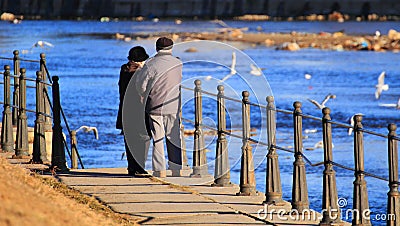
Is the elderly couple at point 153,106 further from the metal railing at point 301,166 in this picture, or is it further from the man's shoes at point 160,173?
the metal railing at point 301,166

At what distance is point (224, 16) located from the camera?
166 metres

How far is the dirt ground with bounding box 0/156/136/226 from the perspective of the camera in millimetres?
7566

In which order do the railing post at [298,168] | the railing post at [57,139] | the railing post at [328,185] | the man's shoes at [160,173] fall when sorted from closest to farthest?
the railing post at [328,185] < the railing post at [298,168] < the man's shoes at [160,173] < the railing post at [57,139]

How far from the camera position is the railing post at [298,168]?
35.2 ft

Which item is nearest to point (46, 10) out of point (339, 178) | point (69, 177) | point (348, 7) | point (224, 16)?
point (224, 16)

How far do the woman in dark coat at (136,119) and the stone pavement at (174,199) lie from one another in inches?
7.7

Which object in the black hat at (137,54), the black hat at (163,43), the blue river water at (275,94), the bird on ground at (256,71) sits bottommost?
the blue river water at (275,94)

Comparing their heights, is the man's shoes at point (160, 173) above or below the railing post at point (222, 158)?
below

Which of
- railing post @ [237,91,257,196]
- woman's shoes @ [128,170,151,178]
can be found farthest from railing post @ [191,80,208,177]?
railing post @ [237,91,257,196]

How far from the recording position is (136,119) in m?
12.9

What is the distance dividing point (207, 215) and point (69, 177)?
8.97 ft

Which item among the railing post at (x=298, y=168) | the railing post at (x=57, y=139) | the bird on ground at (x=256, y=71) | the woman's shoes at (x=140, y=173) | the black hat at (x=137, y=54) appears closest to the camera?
the railing post at (x=298, y=168)

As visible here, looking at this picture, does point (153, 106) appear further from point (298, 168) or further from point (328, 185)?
point (328, 185)

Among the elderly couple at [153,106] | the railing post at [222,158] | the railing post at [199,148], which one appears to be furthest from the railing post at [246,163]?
the railing post at [199,148]
